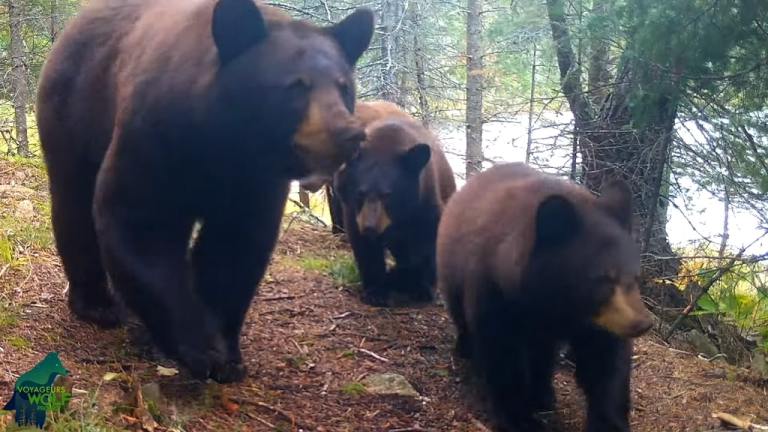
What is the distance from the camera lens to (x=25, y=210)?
7562 mm

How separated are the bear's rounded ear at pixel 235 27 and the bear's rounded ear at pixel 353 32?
424 millimetres

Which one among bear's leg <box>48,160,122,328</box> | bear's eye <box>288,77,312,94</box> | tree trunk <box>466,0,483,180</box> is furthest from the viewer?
tree trunk <box>466,0,483,180</box>

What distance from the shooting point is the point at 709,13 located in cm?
488

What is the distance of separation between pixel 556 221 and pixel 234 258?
1671mm

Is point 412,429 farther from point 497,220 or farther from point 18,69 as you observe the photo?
point 18,69

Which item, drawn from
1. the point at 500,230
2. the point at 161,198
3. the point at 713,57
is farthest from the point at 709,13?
the point at 161,198

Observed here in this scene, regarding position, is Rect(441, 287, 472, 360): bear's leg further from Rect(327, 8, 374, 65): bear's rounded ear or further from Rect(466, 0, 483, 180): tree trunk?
Rect(466, 0, 483, 180): tree trunk

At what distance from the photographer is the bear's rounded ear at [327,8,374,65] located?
4.24 metres

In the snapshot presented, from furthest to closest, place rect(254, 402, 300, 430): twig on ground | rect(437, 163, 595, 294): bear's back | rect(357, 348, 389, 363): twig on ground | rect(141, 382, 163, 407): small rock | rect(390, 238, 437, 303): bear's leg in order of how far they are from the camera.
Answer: rect(390, 238, 437, 303): bear's leg → rect(357, 348, 389, 363): twig on ground → rect(437, 163, 595, 294): bear's back → rect(254, 402, 300, 430): twig on ground → rect(141, 382, 163, 407): small rock

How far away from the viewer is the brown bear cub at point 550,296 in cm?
445

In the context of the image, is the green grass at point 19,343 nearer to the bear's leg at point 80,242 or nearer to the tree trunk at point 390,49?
the bear's leg at point 80,242

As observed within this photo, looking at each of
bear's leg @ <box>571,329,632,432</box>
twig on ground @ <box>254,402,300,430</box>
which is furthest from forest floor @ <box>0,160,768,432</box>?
bear's leg @ <box>571,329,632,432</box>

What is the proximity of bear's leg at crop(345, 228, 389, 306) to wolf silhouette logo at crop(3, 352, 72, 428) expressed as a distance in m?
4.01

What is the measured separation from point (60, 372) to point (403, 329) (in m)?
3.59
